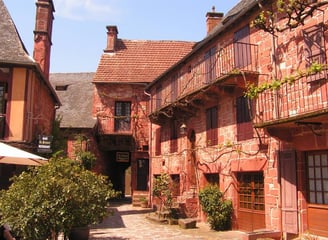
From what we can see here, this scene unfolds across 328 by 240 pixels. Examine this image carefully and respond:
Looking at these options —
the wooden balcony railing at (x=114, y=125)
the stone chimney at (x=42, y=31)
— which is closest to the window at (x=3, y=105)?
the stone chimney at (x=42, y=31)

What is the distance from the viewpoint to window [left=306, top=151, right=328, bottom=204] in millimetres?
9133

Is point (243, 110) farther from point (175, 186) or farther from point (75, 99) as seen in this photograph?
point (75, 99)

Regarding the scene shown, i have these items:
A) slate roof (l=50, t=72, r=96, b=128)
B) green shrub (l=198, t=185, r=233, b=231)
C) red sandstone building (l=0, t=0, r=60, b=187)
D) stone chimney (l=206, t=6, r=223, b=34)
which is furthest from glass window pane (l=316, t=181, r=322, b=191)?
slate roof (l=50, t=72, r=96, b=128)

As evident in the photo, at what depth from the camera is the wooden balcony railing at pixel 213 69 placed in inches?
473

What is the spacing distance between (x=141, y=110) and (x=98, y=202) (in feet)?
50.9

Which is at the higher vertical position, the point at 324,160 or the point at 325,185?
the point at 324,160

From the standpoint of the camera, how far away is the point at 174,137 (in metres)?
18.9

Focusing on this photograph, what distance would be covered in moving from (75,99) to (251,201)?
17.2 meters

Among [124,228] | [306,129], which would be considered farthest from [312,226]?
[124,228]

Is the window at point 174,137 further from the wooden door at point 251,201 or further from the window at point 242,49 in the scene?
the window at point 242,49

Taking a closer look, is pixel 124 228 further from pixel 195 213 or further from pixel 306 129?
pixel 306 129

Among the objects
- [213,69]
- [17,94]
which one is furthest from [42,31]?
[213,69]

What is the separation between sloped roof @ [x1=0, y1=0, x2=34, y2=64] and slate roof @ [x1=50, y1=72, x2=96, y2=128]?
8.03 m

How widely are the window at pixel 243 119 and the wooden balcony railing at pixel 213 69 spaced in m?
1.07
